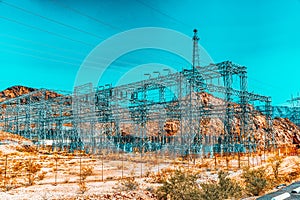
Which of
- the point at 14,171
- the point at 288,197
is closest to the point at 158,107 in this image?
the point at 14,171

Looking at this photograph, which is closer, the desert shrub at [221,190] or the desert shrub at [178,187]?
the desert shrub at [221,190]

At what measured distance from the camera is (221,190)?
750 centimetres

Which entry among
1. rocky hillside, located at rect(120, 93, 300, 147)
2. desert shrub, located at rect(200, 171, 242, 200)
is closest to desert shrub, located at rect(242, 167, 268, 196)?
desert shrub, located at rect(200, 171, 242, 200)

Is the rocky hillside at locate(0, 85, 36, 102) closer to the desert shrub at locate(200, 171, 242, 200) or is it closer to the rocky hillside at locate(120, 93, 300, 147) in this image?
the rocky hillside at locate(120, 93, 300, 147)

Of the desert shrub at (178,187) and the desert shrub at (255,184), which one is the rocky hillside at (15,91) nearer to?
→ the desert shrub at (178,187)

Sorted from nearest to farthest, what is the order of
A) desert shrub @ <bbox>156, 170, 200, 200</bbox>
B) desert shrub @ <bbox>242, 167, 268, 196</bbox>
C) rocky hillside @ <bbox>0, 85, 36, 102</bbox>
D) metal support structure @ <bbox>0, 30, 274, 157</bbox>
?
desert shrub @ <bbox>156, 170, 200, 200</bbox> < desert shrub @ <bbox>242, 167, 268, 196</bbox> < metal support structure @ <bbox>0, 30, 274, 157</bbox> < rocky hillside @ <bbox>0, 85, 36, 102</bbox>

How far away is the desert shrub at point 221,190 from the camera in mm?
6863

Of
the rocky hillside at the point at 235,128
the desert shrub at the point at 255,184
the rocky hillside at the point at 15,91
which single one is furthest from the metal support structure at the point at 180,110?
the rocky hillside at the point at 15,91

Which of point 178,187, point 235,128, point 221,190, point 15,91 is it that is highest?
point 15,91

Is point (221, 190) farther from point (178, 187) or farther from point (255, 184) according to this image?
point (255, 184)

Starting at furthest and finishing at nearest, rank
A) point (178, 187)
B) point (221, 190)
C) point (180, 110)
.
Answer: point (180, 110) < point (178, 187) < point (221, 190)

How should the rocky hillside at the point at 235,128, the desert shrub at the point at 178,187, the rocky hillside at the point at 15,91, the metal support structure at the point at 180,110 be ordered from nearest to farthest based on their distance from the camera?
the desert shrub at the point at 178,187 → the metal support structure at the point at 180,110 → the rocky hillside at the point at 235,128 → the rocky hillside at the point at 15,91

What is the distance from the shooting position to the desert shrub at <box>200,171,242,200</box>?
6.86 metres

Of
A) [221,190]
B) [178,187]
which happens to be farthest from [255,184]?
[178,187]
